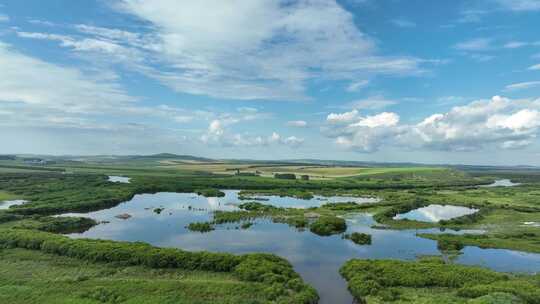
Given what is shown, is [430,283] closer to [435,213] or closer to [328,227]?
[328,227]

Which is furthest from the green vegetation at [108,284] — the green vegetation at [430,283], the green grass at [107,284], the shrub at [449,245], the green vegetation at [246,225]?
the shrub at [449,245]

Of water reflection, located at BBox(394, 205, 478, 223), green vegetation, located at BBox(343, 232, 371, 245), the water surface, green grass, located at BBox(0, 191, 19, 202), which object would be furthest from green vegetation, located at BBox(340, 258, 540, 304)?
green grass, located at BBox(0, 191, 19, 202)

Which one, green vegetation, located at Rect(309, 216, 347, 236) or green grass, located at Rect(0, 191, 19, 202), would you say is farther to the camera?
green grass, located at Rect(0, 191, 19, 202)

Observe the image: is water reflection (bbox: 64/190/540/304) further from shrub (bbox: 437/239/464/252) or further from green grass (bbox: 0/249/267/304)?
green grass (bbox: 0/249/267/304)

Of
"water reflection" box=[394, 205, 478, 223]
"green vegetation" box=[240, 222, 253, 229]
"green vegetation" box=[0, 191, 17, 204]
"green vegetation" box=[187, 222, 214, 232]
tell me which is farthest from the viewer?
"green vegetation" box=[0, 191, 17, 204]

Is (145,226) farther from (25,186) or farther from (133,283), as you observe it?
(25,186)

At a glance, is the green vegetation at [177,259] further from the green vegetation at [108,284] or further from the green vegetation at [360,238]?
the green vegetation at [360,238]

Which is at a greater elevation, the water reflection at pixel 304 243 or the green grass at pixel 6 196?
the green grass at pixel 6 196
